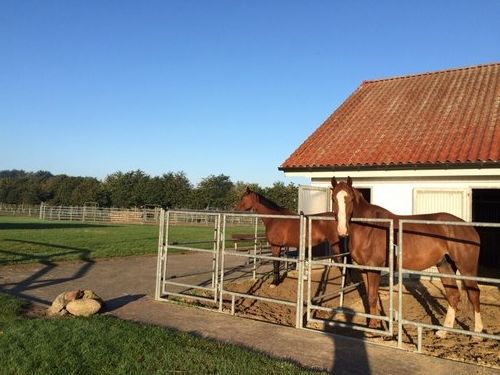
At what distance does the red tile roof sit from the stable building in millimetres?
20

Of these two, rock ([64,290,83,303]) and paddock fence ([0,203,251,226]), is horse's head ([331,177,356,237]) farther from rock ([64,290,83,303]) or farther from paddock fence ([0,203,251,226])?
paddock fence ([0,203,251,226])

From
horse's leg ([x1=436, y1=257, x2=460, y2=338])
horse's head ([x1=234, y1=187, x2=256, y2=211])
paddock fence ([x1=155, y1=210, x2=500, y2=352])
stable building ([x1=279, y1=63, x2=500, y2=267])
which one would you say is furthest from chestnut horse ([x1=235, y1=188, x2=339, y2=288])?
horse's leg ([x1=436, y1=257, x2=460, y2=338])

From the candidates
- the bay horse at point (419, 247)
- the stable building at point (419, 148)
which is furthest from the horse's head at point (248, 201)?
the bay horse at point (419, 247)

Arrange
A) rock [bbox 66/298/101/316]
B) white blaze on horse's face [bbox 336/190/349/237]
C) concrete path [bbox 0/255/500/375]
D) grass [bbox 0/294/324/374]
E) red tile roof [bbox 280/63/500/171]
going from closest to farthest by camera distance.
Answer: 1. grass [bbox 0/294/324/374]
2. concrete path [bbox 0/255/500/375]
3. white blaze on horse's face [bbox 336/190/349/237]
4. rock [bbox 66/298/101/316]
5. red tile roof [bbox 280/63/500/171]

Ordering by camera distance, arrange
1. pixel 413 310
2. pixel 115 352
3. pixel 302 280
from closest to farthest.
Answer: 1. pixel 115 352
2. pixel 302 280
3. pixel 413 310

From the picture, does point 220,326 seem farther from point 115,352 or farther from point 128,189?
point 128,189

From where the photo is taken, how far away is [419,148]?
34.8 feet

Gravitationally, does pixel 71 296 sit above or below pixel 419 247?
below

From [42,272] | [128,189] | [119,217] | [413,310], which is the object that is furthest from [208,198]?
[413,310]

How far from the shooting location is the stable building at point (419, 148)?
32.1 feet

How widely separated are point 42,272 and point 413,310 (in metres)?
8.62

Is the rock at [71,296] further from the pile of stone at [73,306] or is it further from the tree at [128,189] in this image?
the tree at [128,189]

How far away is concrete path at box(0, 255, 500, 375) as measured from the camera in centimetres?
517

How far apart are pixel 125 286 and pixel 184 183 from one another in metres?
63.1
